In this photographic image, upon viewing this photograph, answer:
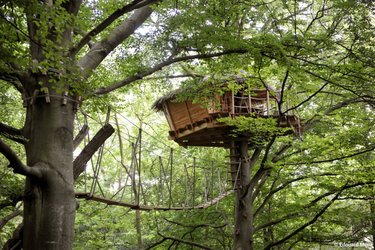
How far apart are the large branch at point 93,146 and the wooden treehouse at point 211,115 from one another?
2892 millimetres

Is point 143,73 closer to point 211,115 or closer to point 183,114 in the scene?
point 211,115

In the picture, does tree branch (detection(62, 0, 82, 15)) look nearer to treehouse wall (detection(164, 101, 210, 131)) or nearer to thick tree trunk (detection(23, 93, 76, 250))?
thick tree trunk (detection(23, 93, 76, 250))

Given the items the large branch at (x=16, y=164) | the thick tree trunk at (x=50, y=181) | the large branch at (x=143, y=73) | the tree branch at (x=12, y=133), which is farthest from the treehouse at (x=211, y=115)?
the large branch at (x=16, y=164)

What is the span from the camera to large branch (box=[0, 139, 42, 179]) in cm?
254

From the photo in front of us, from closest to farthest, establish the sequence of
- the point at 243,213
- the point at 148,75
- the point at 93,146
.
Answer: the point at 93,146, the point at 148,75, the point at 243,213

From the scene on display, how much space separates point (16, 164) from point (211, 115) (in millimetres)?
4294

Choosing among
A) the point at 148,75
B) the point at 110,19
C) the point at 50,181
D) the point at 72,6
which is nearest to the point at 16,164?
the point at 50,181

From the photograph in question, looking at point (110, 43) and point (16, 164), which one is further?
point (110, 43)

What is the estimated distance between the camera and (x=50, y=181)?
3.17 m

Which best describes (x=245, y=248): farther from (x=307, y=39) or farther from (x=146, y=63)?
(x=307, y=39)

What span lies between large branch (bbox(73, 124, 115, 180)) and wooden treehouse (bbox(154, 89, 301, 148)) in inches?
114

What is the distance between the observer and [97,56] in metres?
4.11

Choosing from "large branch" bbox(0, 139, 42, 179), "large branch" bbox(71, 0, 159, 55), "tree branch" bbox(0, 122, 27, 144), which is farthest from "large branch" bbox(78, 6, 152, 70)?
"large branch" bbox(0, 139, 42, 179)

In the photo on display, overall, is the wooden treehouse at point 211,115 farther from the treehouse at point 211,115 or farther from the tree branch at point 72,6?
the tree branch at point 72,6
